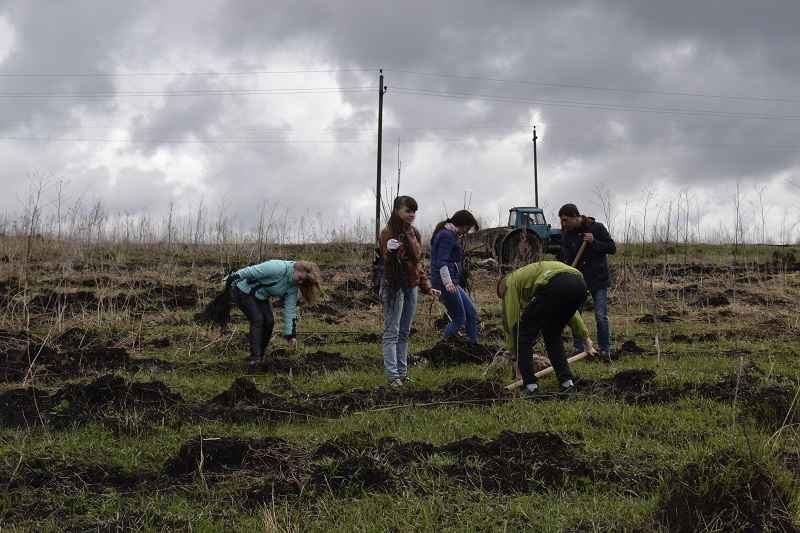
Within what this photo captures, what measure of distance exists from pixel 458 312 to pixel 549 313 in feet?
7.26

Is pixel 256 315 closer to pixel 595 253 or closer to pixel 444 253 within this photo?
pixel 444 253

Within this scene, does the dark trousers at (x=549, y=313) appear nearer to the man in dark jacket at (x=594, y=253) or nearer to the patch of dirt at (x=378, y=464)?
the patch of dirt at (x=378, y=464)

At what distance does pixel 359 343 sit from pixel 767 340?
17.8 ft

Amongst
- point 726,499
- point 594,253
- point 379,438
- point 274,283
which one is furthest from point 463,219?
point 726,499

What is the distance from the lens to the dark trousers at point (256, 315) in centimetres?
782

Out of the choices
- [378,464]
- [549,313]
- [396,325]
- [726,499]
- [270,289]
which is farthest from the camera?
[270,289]

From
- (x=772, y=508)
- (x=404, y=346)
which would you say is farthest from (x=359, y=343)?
(x=772, y=508)

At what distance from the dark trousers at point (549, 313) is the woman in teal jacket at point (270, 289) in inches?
Answer: 102

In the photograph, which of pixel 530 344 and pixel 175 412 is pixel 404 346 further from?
pixel 175 412

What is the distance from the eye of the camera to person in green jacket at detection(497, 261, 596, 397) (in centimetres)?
569

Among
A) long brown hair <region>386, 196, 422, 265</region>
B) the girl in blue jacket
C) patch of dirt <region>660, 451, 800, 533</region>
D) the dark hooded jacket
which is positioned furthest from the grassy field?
long brown hair <region>386, 196, 422, 265</region>

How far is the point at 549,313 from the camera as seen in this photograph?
18.8ft

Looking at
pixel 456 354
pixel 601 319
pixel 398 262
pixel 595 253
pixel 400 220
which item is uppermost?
pixel 400 220

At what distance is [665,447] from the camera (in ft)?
15.3
